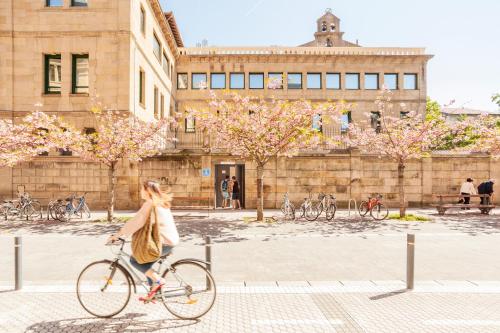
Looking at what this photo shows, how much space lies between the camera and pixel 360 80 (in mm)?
33406

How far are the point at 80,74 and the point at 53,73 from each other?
163 cm

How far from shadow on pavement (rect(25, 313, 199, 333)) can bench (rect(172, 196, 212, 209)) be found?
14.4 metres

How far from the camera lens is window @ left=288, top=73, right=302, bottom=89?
33.4 m

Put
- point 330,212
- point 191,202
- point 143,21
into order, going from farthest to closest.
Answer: point 143,21 < point 191,202 < point 330,212

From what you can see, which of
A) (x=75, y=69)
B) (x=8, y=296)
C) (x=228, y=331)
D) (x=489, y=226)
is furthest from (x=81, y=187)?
(x=489, y=226)

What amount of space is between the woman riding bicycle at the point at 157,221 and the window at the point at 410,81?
3467 centimetres

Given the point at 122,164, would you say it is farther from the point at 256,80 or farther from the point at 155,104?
the point at 256,80

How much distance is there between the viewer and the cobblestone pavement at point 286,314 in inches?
179

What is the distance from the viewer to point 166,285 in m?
4.84

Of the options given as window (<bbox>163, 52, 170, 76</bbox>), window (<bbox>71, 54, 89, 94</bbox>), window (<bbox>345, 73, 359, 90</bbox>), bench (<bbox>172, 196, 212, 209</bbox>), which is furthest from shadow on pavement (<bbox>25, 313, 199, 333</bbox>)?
window (<bbox>345, 73, 359, 90</bbox>)

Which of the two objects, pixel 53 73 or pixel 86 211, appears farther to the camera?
pixel 53 73

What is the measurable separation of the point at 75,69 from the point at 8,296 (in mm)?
17931

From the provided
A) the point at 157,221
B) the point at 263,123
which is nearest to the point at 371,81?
the point at 263,123

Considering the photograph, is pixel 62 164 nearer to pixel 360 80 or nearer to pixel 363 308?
pixel 363 308
